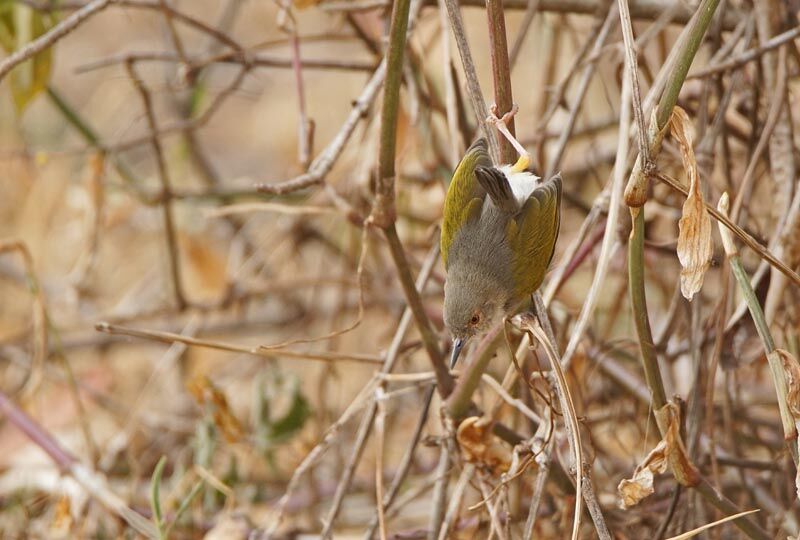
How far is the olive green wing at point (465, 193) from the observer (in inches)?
62.4

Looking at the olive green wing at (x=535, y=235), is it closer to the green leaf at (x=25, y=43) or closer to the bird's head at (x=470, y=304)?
the bird's head at (x=470, y=304)

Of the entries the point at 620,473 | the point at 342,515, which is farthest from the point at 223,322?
the point at 620,473

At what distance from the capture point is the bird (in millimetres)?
1538

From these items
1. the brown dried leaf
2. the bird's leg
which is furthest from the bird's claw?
the brown dried leaf

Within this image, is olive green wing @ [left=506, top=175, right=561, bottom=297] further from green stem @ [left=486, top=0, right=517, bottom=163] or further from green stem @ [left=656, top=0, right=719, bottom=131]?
green stem @ [left=656, top=0, right=719, bottom=131]

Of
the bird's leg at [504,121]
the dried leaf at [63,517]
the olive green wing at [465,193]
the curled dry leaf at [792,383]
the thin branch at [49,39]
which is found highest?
the thin branch at [49,39]

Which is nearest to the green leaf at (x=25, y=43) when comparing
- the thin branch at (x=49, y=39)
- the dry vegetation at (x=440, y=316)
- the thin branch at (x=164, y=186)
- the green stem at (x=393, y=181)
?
the dry vegetation at (x=440, y=316)

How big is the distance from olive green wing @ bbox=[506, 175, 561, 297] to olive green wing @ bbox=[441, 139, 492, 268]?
7cm

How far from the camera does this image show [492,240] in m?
1.62

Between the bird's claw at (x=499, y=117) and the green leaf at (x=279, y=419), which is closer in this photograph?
the bird's claw at (x=499, y=117)

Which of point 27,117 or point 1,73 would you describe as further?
point 27,117

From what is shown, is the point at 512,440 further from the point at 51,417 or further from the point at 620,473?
the point at 51,417

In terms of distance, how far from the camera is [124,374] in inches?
173

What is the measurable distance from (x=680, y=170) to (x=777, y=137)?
12.2 inches
